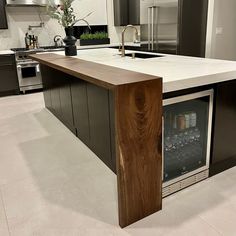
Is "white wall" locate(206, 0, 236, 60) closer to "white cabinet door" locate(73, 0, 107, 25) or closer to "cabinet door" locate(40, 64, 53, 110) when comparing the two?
"white cabinet door" locate(73, 0, 107, 25)

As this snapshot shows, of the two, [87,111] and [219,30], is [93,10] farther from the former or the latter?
[87,111]

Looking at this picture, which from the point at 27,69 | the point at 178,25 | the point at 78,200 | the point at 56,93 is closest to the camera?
the point at 78,200

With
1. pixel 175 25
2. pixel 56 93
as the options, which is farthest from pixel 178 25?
pixel 56 93

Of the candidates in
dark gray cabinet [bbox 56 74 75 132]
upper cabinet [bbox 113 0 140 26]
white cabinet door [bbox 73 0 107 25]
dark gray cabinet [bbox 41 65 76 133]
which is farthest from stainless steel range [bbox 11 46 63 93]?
→ dark gray cabinet [bbox 56 74 75 132]

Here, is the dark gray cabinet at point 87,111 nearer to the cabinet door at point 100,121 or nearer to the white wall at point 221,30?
the cabinet door at point 100,121

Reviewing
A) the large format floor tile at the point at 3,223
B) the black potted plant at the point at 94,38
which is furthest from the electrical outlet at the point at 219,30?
the large format floor tile at the point at 3,223

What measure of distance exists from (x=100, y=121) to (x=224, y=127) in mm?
1022

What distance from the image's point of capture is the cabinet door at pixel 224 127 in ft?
6.20

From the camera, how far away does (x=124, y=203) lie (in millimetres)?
1579

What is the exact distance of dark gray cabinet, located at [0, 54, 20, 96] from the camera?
15.5 ft

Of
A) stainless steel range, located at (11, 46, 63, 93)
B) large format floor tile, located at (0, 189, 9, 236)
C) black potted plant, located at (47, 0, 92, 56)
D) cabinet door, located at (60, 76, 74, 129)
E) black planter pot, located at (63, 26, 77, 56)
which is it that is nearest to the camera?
large format floor tile, located at (0, 189, 9, 236)

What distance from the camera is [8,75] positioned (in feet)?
15.9

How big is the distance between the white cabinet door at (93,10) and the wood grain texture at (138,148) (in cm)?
485

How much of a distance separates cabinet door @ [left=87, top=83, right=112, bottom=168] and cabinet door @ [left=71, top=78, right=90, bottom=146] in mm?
108
